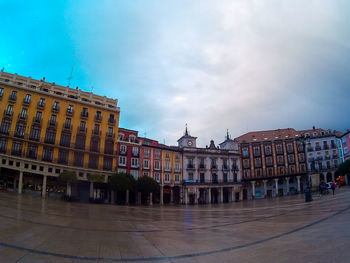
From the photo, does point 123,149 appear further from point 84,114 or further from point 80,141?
point 84,114

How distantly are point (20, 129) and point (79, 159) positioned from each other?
10347mm

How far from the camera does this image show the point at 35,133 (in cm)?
3550

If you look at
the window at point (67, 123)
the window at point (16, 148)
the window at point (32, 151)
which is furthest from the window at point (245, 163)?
the window at point (16, 148)

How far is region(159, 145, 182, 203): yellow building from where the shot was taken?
47797 mm

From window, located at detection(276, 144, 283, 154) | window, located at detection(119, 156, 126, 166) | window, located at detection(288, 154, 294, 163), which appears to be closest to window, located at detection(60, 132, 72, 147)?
window, located at detection(119, 156, 126, 166)

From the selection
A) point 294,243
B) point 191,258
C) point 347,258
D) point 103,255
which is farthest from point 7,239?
point 347,258

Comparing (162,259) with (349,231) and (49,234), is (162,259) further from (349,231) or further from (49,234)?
(349,231)

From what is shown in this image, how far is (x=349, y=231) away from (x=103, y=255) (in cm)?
710

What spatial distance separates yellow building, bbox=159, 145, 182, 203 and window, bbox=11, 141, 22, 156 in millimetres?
26238

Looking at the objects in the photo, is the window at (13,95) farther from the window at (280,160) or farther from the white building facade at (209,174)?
the window at (280,160)

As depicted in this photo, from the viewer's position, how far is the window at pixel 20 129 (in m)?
34.2

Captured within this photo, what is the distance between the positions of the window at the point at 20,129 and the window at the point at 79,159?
8.73m

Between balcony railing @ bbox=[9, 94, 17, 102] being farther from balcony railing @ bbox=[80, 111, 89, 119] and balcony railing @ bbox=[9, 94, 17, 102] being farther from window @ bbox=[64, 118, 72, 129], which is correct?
balcony railing @ bbox=[80, 111, 89, 119]

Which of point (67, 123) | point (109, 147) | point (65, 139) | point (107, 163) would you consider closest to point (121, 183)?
point (107, 163)
